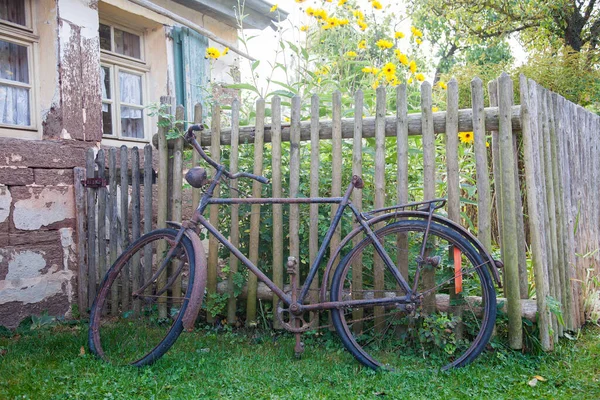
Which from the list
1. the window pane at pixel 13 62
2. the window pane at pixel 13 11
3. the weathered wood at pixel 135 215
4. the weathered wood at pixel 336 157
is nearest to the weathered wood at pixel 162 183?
the weathered wood at pixel 135 215

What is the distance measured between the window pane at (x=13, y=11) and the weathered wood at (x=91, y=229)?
4.22ft

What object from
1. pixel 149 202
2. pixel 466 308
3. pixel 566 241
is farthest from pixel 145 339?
pixel 566 241

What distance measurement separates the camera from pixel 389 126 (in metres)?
3.37

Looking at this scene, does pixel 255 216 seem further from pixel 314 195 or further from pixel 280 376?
pixel 280 376

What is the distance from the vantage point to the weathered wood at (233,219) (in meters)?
3.72

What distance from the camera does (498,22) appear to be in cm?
1126

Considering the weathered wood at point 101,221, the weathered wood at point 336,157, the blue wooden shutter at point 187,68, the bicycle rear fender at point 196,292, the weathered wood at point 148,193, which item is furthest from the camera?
the blue wooden shutter at point 187,68

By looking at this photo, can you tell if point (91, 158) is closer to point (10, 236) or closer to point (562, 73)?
point (10, 236)

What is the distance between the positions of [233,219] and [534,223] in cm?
189

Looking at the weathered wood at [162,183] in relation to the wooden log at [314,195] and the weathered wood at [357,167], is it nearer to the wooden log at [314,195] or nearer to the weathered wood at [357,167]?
the wooden log at [314,195]

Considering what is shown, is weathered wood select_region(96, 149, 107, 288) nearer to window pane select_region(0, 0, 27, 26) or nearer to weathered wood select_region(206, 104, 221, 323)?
weathered wood select_region(206, 104, 221, 323)

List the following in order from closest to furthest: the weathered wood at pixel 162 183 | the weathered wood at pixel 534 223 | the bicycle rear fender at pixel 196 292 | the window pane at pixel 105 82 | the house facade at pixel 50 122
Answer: the bicycle rear fender at pixel 196 292 → the weathered wood at pixel 534 223 → the weathered wood at pixel 162 183 → the house facade at pixel 50 122 → the window pane at pixel 105 82

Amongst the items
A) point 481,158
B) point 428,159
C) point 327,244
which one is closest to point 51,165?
point 327,244

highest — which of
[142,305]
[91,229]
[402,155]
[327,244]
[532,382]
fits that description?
[402,155]
